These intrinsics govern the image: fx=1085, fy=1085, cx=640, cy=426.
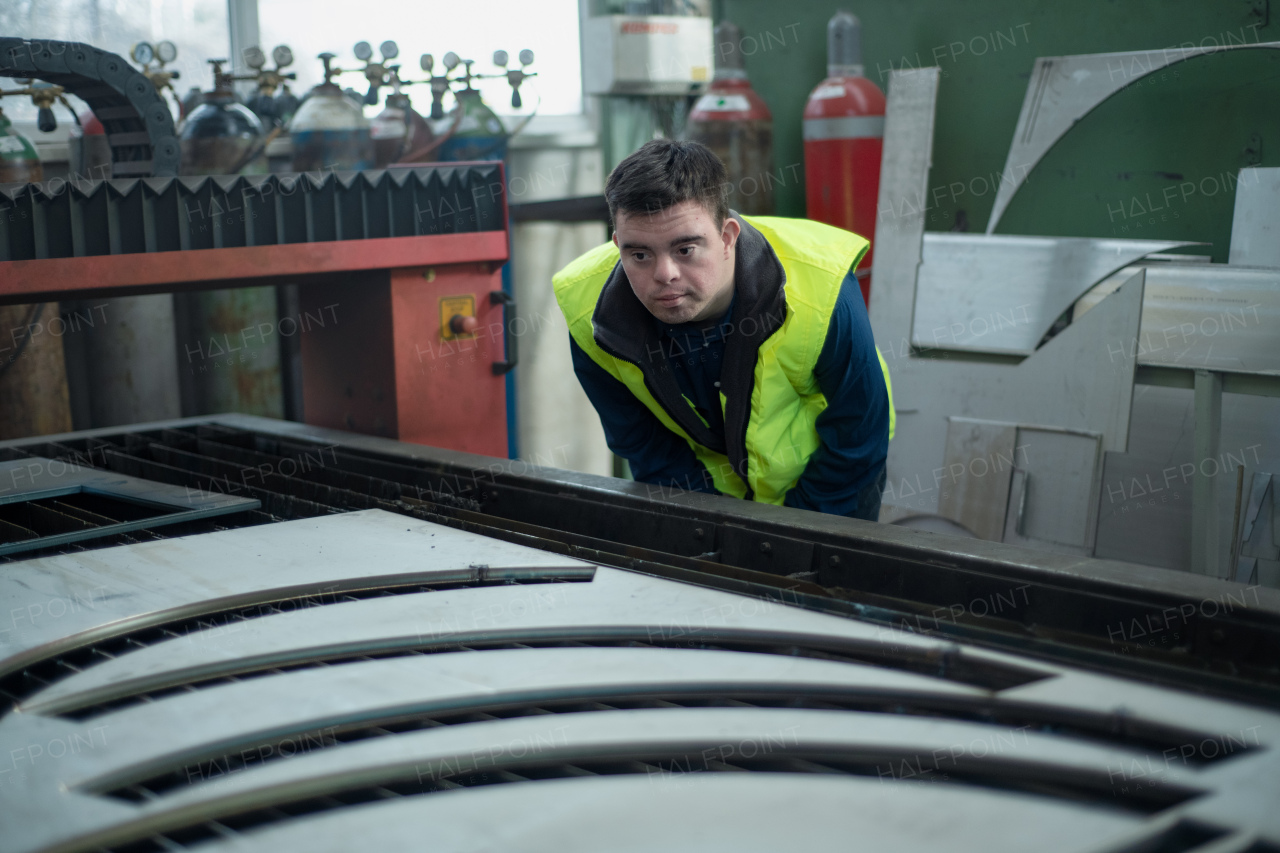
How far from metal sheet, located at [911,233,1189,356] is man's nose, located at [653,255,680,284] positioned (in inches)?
61.6

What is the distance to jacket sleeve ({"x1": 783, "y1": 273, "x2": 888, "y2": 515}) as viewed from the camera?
160 cm

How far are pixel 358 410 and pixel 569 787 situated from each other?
136 centimetres

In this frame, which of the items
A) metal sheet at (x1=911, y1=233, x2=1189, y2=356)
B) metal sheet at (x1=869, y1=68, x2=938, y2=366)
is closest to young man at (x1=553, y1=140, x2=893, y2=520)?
metal sheet at (x1=911, y1=233, x2=1189, y2=356)

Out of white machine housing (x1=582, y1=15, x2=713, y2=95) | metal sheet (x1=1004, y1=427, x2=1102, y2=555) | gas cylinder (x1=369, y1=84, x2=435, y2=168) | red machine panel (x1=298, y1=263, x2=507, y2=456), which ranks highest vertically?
white machine housing (x1=582, y1=15, x2=713, y2=95)

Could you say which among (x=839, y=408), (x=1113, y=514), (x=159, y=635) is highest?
(x=839, y=408)

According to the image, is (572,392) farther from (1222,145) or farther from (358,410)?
(1222,145)

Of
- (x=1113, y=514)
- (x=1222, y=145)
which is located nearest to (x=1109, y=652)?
(x=1113, y=514)

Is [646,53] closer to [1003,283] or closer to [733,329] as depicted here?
[1003,283]

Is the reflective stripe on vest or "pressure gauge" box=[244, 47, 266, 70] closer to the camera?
the reflective stripe on vest

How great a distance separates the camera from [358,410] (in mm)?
2094

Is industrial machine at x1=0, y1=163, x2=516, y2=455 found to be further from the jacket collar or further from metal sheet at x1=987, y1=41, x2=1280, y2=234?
metal sheet at x1=987, y1=41, x2=1280, y2=234

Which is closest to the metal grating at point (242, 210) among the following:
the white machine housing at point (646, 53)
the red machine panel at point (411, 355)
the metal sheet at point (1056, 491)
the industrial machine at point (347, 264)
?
the industrial machine at point (347, 264)

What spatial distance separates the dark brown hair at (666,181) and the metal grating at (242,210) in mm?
548

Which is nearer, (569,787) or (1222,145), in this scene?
(569,787)
